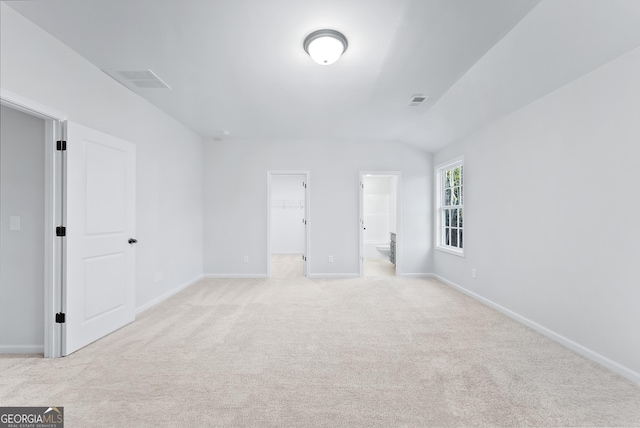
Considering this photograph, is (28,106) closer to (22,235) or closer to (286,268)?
(22,235)

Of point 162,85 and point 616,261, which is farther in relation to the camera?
point 162,85

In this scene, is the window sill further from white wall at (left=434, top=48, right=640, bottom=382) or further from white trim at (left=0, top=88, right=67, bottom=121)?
white trim at (left=0, top=88, right=67, bottom=121)

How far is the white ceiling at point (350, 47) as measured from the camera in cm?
192

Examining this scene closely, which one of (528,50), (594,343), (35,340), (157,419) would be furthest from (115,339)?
(528,50)

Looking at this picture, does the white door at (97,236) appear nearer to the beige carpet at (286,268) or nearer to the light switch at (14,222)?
the light switch at (14,222)

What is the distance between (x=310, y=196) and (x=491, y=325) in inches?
135

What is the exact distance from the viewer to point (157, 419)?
163 centimetres

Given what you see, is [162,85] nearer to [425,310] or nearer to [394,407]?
[394,407]

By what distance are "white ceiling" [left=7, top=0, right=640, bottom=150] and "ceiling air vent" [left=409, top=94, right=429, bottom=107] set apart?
0.10 metres

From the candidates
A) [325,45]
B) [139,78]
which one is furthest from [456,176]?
[139,78]

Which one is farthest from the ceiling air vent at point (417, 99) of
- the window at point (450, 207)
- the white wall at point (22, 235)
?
the white wall at point (22, 235)

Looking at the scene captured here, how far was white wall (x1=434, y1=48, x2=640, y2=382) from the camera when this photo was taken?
205cm

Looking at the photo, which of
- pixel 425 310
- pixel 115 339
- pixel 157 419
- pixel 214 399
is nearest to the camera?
pixel 157 419

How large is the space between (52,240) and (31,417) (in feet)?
4.35
